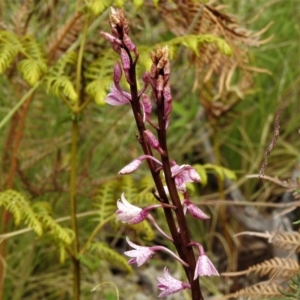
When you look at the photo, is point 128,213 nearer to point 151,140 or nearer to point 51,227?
point 151,140

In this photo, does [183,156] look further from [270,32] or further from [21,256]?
[21,256]

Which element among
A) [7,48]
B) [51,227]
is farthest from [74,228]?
[7,48]

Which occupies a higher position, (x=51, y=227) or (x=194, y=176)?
(x=194, y=176)

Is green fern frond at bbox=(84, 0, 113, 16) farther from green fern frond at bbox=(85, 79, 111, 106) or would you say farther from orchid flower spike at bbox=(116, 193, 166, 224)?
orchid flower spike at bbox=(116, 193, 166, 224)

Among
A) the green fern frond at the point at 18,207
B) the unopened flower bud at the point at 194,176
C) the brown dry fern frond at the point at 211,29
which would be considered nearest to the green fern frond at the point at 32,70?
the green fern frond at the point at 18,207

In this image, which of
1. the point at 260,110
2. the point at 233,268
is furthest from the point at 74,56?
the point at 260,110

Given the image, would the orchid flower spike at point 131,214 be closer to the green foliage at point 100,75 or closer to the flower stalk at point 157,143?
the flower stalk at point 157,143

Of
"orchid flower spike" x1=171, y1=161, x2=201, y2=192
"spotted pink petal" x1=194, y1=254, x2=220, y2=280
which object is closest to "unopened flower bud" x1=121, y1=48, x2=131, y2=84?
"orchid flower spike" x1=171, y1=161, x2=201, y2=192
